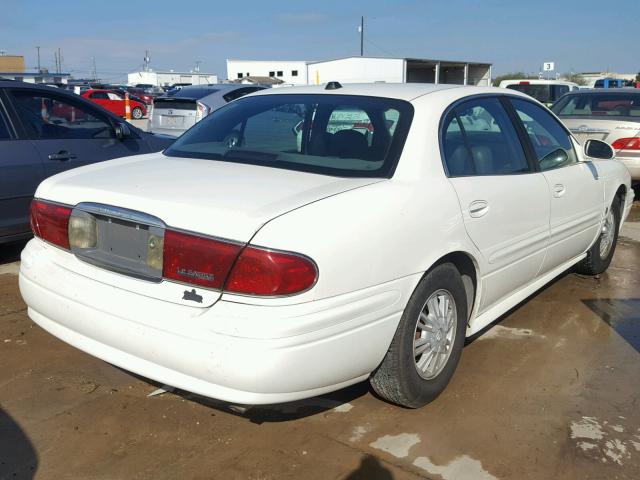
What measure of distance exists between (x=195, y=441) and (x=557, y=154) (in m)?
2.90

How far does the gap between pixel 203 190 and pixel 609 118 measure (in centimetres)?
740

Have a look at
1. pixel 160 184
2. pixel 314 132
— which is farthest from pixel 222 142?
pixel 160 184

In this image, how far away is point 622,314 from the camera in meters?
4.58

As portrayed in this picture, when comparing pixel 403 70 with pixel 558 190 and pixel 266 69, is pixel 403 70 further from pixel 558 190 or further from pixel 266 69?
pixel 266 69

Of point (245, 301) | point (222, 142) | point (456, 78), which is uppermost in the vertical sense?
point (456, 78)

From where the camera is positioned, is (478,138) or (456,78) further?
(456,78)

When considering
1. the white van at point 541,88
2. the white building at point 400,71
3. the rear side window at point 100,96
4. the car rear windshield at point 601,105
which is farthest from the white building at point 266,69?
the car rear windshield at point 601,105

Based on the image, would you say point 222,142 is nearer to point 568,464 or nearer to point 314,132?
point 314,132

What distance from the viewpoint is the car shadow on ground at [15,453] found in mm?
2617

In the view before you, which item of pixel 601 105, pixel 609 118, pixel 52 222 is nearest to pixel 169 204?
pixel 52 222

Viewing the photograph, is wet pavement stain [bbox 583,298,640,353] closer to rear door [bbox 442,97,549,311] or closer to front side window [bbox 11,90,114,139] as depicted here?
rear door [bbox 442,97,549,311]

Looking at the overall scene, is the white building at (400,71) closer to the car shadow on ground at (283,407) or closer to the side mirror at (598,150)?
the side mirror at (598,150)

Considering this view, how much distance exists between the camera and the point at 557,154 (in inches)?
166

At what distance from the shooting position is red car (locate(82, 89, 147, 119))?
29.8 metres
